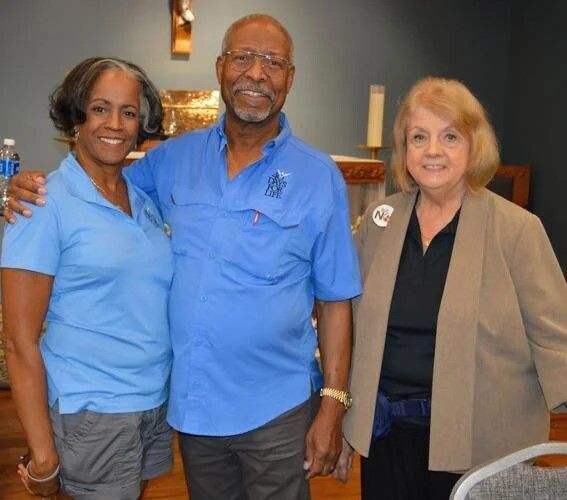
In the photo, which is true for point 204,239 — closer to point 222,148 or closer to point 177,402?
point 222,148

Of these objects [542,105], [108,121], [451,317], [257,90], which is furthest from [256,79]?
[542,105]

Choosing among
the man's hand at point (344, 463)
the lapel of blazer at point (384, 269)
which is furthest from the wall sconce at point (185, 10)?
the man's hand at point (344, 463)

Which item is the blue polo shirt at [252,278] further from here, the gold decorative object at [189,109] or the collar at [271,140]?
the gold decorative object at [189,109]

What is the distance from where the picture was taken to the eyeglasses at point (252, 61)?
161 centimetres

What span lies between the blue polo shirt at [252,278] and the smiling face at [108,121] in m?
0.17

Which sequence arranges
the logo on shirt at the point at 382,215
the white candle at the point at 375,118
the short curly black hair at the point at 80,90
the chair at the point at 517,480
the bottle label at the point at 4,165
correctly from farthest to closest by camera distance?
the white candle at the point at 375,118 → the bottle label at the point at 4,165 → the logo on shirt at the point at 382,215 → the short curly black hair at the point at 80,90 → the chair at the point at 517,480

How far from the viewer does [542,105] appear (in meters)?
4.87

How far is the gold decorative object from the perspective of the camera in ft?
14.4

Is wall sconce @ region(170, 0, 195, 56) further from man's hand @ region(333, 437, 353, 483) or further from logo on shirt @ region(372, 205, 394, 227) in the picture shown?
man's hand @ region(333, 437, 353, 483)

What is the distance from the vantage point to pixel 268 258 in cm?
154

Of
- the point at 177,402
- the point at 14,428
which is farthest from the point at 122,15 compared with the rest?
the point at 177,402

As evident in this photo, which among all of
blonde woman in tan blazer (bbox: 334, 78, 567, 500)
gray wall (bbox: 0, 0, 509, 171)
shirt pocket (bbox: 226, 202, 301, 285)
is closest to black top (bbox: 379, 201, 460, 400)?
blonde woman in tan blazer (bbox: 334, 78, 567, 500)

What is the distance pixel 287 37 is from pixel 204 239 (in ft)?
1.57

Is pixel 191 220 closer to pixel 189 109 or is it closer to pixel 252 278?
pixel 252 278
